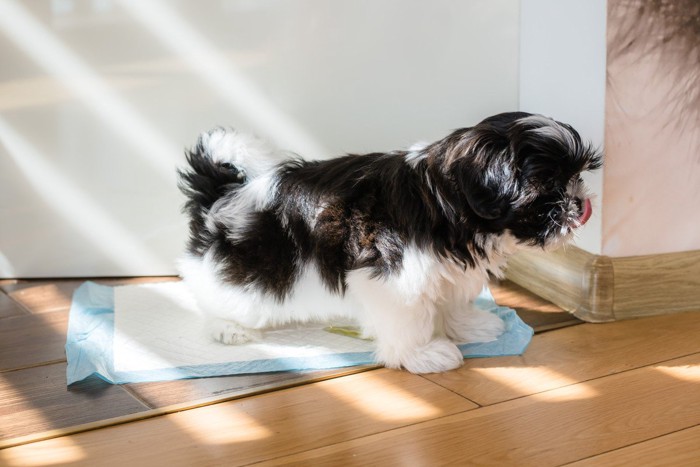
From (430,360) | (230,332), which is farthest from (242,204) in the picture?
(430,360)

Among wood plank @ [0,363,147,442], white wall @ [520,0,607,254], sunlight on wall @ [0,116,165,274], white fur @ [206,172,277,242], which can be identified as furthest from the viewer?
sunlight on wall @ [0,116,165,274]

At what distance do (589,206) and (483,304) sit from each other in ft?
2.26

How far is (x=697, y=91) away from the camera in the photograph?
235cm

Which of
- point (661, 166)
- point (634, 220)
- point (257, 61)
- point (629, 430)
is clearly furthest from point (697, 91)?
point (257, 61)

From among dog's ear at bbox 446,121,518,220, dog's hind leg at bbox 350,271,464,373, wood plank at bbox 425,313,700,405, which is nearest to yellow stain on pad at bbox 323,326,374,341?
dog's hind leg at bbox 350,271,464,373

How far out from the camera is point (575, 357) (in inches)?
84.9

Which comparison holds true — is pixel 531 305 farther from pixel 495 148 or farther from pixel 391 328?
pixel 495 148

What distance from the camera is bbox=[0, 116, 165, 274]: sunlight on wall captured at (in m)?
2.79

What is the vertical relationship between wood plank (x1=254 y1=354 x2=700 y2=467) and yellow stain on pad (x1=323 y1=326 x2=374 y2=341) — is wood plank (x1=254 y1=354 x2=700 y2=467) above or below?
below

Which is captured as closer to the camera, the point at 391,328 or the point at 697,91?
the point at 391,328

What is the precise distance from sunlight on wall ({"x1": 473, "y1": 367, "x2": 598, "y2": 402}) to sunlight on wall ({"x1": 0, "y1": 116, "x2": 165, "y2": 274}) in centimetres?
132

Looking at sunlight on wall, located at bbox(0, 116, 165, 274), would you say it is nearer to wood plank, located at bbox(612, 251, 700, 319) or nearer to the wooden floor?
the wooden floor

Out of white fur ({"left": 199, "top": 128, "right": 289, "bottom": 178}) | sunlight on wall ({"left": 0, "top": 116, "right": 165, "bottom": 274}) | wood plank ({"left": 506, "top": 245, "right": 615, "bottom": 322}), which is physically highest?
white fur ({"left": 199, "top": 128, "right": 289, "bottom": 178})

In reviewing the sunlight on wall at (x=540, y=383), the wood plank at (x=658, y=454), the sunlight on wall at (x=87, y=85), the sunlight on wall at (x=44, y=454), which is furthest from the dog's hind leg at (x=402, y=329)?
the sunlight on wall at (x=87, y=85)
